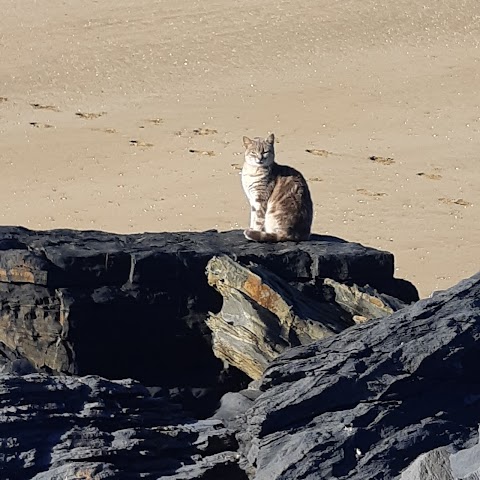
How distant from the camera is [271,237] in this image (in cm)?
1087

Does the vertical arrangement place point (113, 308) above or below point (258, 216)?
below

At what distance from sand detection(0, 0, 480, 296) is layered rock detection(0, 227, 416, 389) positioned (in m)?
6.08

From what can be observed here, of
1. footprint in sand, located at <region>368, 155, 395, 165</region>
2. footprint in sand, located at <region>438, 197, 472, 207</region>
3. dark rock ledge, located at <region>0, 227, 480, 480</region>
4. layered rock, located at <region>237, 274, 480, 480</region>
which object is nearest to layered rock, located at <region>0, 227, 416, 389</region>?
dark rock ledge, located at <region>0, 227, 480, 480</region>

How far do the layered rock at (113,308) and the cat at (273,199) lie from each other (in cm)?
94

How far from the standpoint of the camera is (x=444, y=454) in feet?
22.8

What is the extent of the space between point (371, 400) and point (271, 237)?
11.0 ft

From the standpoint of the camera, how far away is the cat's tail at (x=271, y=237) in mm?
10812

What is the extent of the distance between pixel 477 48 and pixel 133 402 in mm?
17448

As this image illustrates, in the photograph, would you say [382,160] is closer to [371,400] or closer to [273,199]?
[273,199]

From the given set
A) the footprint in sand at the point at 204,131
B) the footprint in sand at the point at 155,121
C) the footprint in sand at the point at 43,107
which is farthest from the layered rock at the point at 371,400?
the footprint in sand at the point at 43,107

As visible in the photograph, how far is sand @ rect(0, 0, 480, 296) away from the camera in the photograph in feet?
57.9

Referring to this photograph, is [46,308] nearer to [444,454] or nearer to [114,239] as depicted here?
[114,239]

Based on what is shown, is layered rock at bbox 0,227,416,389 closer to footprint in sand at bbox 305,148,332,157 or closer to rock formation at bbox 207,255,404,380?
rock formation at bbox 207,255,404,380

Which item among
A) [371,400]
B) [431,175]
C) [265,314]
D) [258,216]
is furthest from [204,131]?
[371,400]
